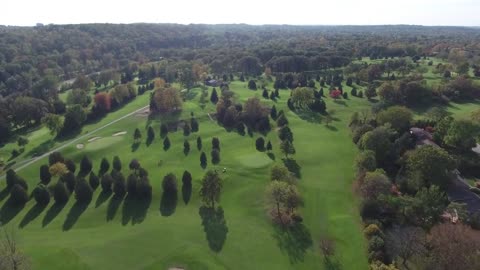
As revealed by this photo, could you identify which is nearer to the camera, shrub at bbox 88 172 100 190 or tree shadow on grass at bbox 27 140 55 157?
shrub at bbox 88 172 100 190

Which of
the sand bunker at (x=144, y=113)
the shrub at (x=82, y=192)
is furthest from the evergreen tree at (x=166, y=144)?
the sand bunker at (x=144, y=113)

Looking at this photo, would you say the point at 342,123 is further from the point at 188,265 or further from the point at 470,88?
the point at 188,265

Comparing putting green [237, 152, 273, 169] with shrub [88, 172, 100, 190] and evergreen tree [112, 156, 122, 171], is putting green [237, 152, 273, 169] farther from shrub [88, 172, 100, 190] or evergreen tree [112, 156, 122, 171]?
shrub [88, 172, 100, 190]

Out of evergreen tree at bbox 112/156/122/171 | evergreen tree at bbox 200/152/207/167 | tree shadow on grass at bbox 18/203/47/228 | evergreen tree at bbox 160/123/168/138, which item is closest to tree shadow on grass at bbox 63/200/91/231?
tree shadow on grass at bbox 18/203/47/228

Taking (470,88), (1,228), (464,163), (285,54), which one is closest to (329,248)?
(464,163)

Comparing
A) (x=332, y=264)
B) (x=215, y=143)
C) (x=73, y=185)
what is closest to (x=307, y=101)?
(x=215, y=143)
